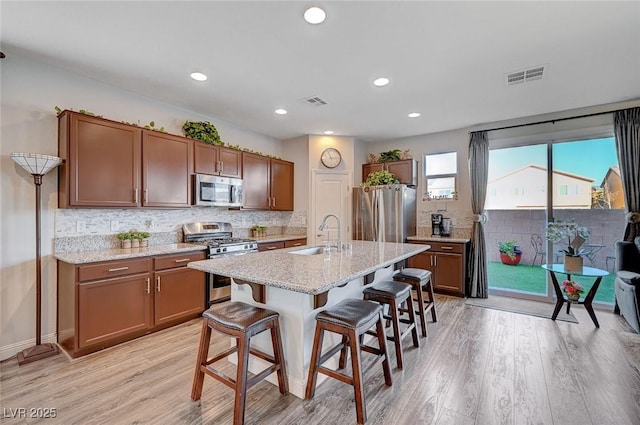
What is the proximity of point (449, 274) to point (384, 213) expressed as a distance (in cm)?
140

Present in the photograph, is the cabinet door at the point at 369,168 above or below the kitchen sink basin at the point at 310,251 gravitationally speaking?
above

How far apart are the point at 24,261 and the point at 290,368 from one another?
2686 mm

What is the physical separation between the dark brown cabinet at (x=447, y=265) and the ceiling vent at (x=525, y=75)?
7.73 ft

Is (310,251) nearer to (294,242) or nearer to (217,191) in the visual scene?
(217,191)

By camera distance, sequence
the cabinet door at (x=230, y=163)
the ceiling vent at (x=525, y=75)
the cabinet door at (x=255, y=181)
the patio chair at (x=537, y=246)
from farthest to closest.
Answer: the cabinet door at (x=255, y=181) → the patio chair at (x=537, y=246) → the cabinet door at (x=230, y=163) → the ceiling vent at (x=525, y=75)

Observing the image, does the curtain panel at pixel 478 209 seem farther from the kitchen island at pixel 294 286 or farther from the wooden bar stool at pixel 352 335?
the wooden bar stool at pixel 352 335

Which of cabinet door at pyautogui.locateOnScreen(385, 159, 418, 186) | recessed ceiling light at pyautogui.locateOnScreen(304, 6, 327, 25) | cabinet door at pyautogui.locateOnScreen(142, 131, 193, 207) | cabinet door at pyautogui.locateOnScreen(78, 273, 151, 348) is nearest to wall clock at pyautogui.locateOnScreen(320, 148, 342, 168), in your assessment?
cabinet door at pyautogui.locateOnScreen(385, 159, 418, 186)

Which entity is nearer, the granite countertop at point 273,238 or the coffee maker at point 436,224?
the granite countertop at point 273,238

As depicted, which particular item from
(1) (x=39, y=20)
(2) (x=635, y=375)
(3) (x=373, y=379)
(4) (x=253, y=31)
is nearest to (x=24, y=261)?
(1) (x=39, y=20)

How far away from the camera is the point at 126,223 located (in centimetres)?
336

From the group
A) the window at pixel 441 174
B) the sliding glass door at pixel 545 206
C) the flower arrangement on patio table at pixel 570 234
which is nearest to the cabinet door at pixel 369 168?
the window at pixel 441 174

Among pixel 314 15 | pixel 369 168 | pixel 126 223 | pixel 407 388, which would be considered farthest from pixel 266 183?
pixel 407 388

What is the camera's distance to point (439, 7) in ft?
6.51

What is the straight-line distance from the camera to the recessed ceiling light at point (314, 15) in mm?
2020
